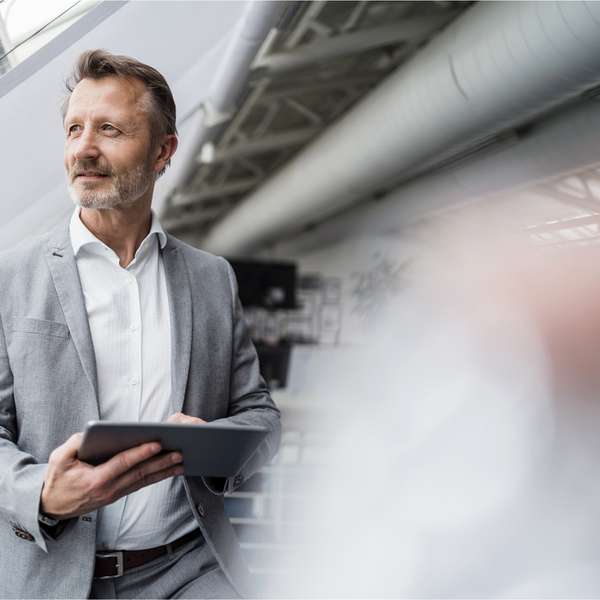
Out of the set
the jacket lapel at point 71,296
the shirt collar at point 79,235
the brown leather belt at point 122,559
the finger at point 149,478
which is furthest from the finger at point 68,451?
the shirt collar at point 79,235

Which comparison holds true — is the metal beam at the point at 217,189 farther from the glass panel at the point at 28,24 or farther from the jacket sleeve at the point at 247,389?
the jacket sleeve at the point at 247,389

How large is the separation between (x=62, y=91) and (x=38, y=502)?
1.09 m

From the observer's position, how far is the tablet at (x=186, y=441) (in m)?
1.14

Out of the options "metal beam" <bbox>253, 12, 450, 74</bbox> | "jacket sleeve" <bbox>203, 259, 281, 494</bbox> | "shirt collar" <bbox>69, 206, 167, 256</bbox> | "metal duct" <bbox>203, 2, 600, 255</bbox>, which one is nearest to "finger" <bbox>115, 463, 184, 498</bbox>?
"jacket sleeve" <bbox>203, 259, 281, 494</bbox>

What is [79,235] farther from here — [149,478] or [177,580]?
[177,580]

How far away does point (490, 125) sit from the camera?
11.5 ft

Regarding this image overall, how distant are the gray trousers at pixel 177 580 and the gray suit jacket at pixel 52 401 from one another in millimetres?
40

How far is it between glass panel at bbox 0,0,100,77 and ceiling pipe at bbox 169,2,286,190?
1.29 metres

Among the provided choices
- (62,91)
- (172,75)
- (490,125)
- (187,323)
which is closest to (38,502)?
(187,323)

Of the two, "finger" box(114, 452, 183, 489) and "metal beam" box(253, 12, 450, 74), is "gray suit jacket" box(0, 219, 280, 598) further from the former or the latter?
"metal beam" box(253, 12, 450, 74)

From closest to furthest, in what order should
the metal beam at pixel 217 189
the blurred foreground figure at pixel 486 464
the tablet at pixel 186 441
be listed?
1. the tablet at pixel 186 441
2. the blurred foreground figure at pixel 486 464
3. the metal beam at pixel 217 189

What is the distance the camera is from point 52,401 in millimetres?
1393

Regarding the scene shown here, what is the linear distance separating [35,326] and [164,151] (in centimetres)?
51

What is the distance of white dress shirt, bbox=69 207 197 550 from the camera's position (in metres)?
1.48
